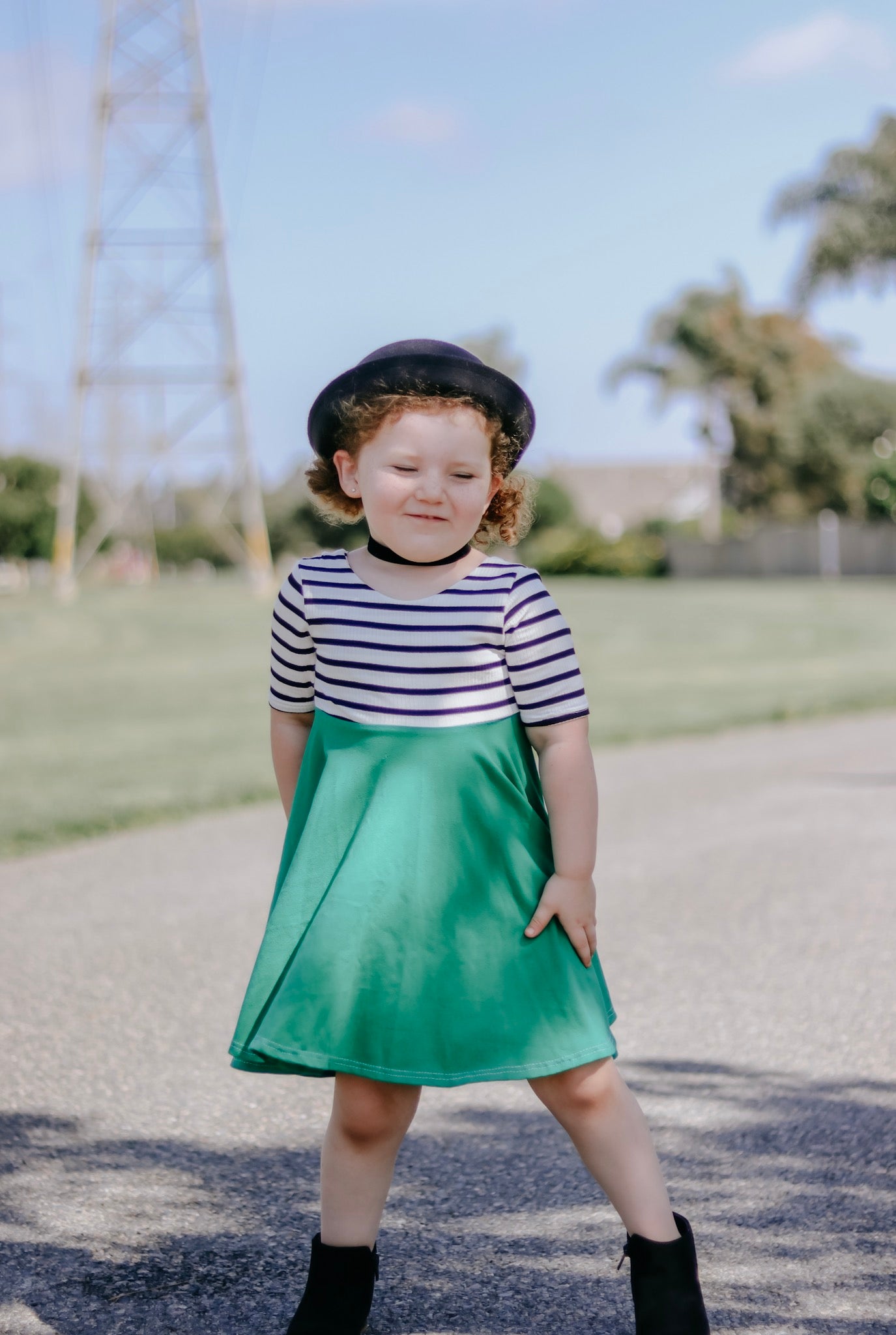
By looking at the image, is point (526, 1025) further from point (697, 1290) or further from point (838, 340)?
point (838, 340)

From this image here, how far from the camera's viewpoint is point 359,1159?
2.34 metres

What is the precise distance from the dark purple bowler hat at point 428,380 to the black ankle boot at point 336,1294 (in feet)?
4.42

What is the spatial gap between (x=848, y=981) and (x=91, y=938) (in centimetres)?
254

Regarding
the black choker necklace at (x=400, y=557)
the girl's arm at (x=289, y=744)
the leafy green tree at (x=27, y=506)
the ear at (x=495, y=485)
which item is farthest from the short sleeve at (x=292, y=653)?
the leafy green tree at (x=27, y=506)

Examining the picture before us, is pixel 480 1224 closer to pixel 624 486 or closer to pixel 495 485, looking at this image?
pixel 495 485

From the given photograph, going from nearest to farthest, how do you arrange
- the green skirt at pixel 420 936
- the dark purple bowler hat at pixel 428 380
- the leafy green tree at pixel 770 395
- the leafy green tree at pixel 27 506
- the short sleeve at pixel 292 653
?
the green skirt at pixel 420 936 → the dark purple bowler hat at pixel 428 380 → the short sleeve at pixel 292 653 → the leafy green tree at pixel 770 395 → the leafy green tree at pixel 27 506

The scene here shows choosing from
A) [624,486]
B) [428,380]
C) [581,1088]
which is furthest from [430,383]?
[624,486]

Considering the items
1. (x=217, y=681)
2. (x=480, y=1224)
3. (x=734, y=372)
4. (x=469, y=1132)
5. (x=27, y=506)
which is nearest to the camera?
(x=480, y=1224)

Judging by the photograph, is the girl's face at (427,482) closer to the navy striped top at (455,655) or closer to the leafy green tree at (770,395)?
the navy striped top at (455,655)

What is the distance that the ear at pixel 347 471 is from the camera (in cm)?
252

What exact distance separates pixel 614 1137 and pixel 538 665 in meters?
0.75

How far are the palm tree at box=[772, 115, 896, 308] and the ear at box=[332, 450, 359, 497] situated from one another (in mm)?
34964

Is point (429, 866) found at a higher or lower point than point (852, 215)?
lower

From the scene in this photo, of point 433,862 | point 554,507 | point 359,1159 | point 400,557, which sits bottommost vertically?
point 554,507
